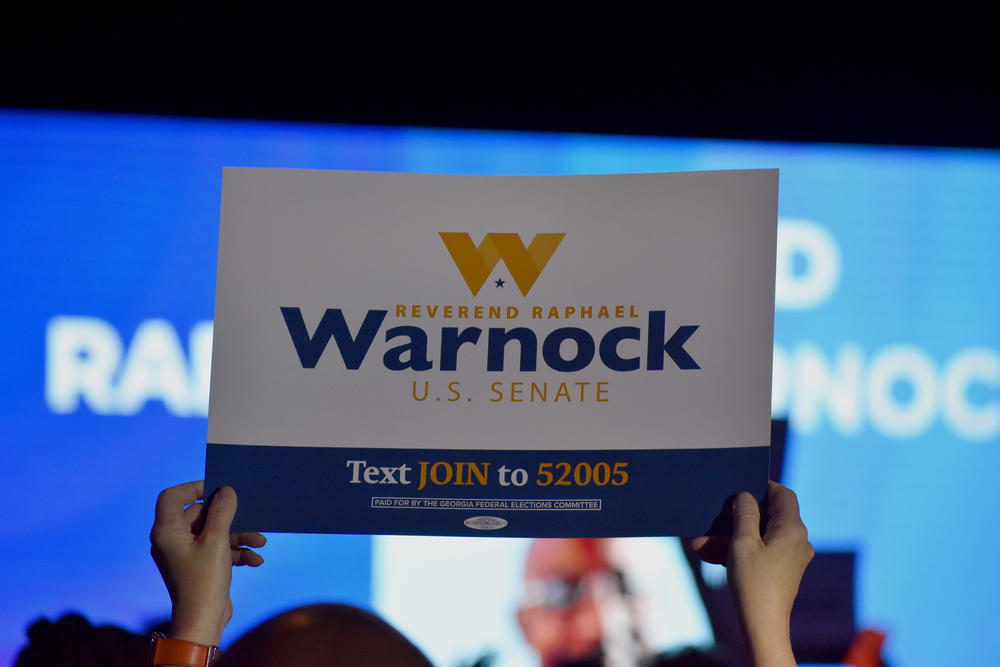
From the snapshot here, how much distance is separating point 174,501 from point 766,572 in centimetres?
63

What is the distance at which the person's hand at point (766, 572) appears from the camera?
76 centimetres

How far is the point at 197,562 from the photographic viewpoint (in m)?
0.81

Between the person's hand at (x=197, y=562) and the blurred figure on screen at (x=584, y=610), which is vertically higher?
the person's hand at (x=197, y=562)

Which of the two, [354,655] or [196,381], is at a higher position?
[196,381]

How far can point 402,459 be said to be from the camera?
852 mm

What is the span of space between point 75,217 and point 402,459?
67.4 inches

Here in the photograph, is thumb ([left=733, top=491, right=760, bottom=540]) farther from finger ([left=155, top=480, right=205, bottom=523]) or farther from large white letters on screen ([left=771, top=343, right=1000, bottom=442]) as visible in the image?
large white letters on screen ([left=771, top=343, right=1000, bottom=442])

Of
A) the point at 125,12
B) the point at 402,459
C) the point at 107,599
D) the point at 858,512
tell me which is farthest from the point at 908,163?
the point at 107,599

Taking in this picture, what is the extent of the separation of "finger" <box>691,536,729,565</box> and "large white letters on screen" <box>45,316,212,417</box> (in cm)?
151

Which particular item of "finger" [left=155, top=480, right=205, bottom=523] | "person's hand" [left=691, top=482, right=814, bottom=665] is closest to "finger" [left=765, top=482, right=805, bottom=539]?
"person's hand" [left=691, top=482, right=814, bottom=665]

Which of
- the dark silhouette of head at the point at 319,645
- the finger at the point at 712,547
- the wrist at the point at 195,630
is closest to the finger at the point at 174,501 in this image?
the wrist at the point at 195,630

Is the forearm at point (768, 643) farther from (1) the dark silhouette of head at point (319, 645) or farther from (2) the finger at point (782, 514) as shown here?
(1) the dark silhouette of head at point (319, 645)

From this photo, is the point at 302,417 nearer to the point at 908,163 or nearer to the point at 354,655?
the point at 354,655

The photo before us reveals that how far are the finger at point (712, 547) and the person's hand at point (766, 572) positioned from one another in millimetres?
50
